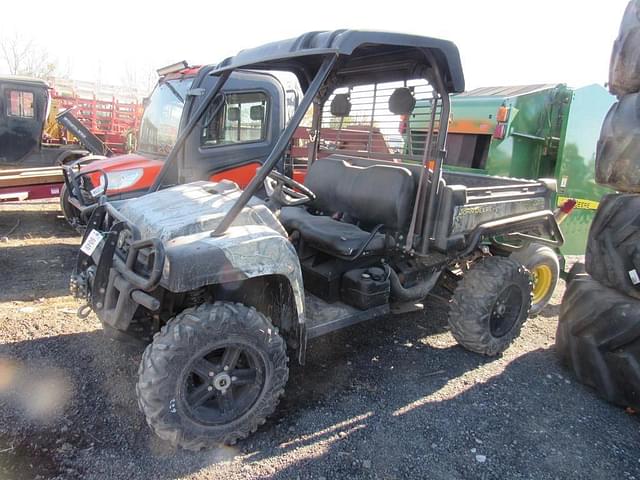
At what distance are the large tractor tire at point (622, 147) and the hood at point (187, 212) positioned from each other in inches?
88.3

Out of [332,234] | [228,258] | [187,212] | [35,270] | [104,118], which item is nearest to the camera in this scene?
[228,258]

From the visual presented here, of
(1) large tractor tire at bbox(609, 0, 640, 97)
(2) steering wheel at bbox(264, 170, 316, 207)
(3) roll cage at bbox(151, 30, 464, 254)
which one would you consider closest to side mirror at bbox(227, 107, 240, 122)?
(2) steering wheel at bbox(264, 170, 316, 207)

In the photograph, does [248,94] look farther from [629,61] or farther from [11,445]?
[11,445]

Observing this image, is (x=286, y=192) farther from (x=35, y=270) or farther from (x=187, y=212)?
(x=35, y=270)

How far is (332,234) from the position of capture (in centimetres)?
329

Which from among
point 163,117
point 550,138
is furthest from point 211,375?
point 550,138

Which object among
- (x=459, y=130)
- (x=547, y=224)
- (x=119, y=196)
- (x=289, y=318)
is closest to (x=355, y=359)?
(x=289, y=318)

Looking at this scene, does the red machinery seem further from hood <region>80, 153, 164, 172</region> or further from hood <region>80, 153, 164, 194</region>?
hood <region>80, 153, 164, 194</region>

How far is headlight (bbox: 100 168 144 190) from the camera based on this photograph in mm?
5273

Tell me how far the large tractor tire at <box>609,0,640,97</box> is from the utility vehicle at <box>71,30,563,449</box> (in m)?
1.09

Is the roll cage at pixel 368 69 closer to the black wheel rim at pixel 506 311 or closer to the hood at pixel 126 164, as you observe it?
the black wheel rim at pixel 506 311

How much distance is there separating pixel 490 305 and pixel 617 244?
95 centimetres

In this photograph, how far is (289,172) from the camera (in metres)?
5.80

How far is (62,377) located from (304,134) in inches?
163
